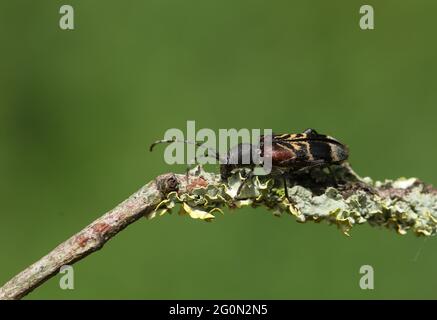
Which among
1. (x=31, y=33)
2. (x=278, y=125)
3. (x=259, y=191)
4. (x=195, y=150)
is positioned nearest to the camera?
(x=259, y=191)

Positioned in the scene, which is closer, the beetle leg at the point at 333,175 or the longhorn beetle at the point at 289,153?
the longhorn beetle at the point at 289,153

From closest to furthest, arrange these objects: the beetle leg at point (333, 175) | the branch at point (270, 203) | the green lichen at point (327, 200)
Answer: the branch at point (270, 203) → the green lichen at point (327, 200) → the beetle leg at point (333, 175)

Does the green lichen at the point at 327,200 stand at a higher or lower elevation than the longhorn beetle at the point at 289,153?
lower

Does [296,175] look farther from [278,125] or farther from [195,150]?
[278,125]

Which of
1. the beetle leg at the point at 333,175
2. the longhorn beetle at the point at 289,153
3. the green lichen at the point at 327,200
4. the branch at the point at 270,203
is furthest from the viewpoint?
the beetle leg at the point at 333,175

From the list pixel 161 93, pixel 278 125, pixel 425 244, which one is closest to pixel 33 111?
pixel 161 93

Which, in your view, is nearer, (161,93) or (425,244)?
(425,244)
